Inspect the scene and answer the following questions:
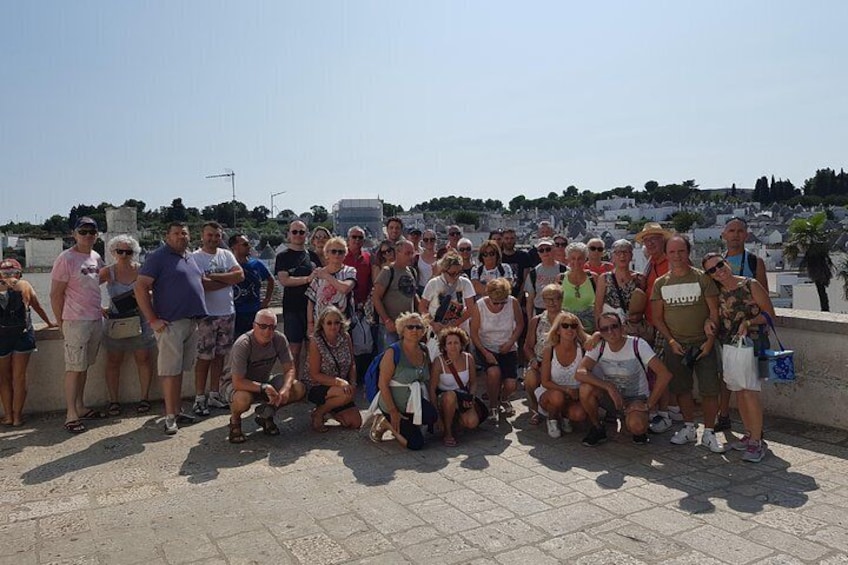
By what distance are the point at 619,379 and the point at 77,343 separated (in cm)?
466

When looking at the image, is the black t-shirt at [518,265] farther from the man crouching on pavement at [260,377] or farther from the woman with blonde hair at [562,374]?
the man crouching on pavement at [260,377]

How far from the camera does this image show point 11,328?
5.84m

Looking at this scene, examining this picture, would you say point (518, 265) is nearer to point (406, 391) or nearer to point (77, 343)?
point (406, 391)

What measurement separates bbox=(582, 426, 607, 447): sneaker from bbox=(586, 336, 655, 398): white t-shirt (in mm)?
355

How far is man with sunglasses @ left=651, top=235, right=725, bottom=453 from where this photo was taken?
5258mm

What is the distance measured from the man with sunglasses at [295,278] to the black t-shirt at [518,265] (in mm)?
2257

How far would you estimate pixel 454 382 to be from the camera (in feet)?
18.5

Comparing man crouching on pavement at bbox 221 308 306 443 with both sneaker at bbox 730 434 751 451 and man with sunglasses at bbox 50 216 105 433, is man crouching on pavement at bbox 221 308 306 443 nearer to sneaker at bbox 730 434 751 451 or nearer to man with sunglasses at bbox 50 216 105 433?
man with sunglasses at bbox 50 216 105 433

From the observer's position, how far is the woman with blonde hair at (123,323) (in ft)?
20.2

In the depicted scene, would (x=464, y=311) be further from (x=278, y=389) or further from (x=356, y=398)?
(x=278, y=389)

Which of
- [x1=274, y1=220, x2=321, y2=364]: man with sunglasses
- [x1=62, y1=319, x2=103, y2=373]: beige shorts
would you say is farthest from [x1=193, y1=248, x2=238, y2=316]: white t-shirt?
[x1=62, y1=319, x2=103, y2=373]: beige shorts

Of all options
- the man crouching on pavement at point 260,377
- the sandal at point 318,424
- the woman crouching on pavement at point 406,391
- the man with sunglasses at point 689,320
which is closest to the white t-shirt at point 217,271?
the man crouching on pavement at point 260,377

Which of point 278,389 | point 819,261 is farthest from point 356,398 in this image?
point 819,261

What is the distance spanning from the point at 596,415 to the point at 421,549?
7.66 ft
